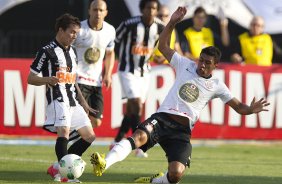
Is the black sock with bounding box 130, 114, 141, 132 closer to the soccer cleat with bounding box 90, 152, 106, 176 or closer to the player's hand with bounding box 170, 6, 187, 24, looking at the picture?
the player's hand with bounding box 170, 6, 187, 24

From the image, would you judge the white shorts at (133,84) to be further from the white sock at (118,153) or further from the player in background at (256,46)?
the white sock at (118,153)

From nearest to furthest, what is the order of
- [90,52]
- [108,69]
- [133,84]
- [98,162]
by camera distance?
[98,162] → [90,52] → [108,69] → [133,84]

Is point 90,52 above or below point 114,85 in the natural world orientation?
above

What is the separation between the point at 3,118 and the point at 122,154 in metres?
7.32

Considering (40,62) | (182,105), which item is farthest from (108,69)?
(182,105)

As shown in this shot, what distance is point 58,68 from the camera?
1210 cm

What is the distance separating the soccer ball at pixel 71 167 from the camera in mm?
11266

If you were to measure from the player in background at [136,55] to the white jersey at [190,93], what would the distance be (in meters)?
4.37

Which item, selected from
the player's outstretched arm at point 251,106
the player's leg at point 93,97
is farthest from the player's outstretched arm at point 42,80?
the player's leg at point 93,97

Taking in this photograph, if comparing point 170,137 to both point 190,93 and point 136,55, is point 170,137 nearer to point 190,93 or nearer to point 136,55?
point 190,93

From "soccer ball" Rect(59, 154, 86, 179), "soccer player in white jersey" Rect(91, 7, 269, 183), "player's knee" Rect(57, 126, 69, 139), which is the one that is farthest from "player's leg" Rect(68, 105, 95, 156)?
"soccer ball" Rect(59, 154, 86, 179)

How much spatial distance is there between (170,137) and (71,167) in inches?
51.0

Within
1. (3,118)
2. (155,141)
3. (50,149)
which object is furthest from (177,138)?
(3,118)

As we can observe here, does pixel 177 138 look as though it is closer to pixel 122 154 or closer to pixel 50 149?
pixel 122 154
